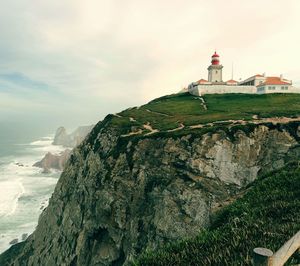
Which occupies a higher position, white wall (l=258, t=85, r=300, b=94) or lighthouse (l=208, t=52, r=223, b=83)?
lighthouse (l=208, t=52, r=223, b=83)

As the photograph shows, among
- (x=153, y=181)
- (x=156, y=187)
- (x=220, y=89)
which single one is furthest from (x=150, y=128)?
(x=220, y=89)

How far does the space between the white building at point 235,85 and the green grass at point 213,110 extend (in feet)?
15.0

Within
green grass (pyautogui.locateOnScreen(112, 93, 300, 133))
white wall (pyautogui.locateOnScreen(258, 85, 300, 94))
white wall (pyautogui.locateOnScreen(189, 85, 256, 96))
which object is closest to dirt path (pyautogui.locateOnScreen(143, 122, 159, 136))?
green grass (pyautogui.locateOnScreen(112, 93, 300, 133))

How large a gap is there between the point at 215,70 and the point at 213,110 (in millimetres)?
41784

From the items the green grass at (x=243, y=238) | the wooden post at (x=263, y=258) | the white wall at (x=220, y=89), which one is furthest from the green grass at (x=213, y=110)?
the wooden post at (x=263, y=258)

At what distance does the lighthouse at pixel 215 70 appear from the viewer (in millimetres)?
119938

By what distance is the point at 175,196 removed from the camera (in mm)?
47719

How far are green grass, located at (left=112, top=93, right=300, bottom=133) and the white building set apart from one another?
4575mm

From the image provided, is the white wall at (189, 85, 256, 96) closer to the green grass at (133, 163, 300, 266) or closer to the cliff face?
the cliff face

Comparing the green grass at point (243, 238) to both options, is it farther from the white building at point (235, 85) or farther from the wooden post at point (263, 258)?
the white building at point (235, 85)

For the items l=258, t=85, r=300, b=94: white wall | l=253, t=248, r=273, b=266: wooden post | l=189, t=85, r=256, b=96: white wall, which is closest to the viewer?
l=253, t=248, r=273, b=266: wooden post

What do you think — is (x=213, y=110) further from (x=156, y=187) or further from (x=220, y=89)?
(x=156, y=187)

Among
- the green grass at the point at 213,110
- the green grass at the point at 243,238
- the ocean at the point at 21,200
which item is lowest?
the ocean at the point at 21,200

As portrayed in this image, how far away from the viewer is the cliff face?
46.3 meters
